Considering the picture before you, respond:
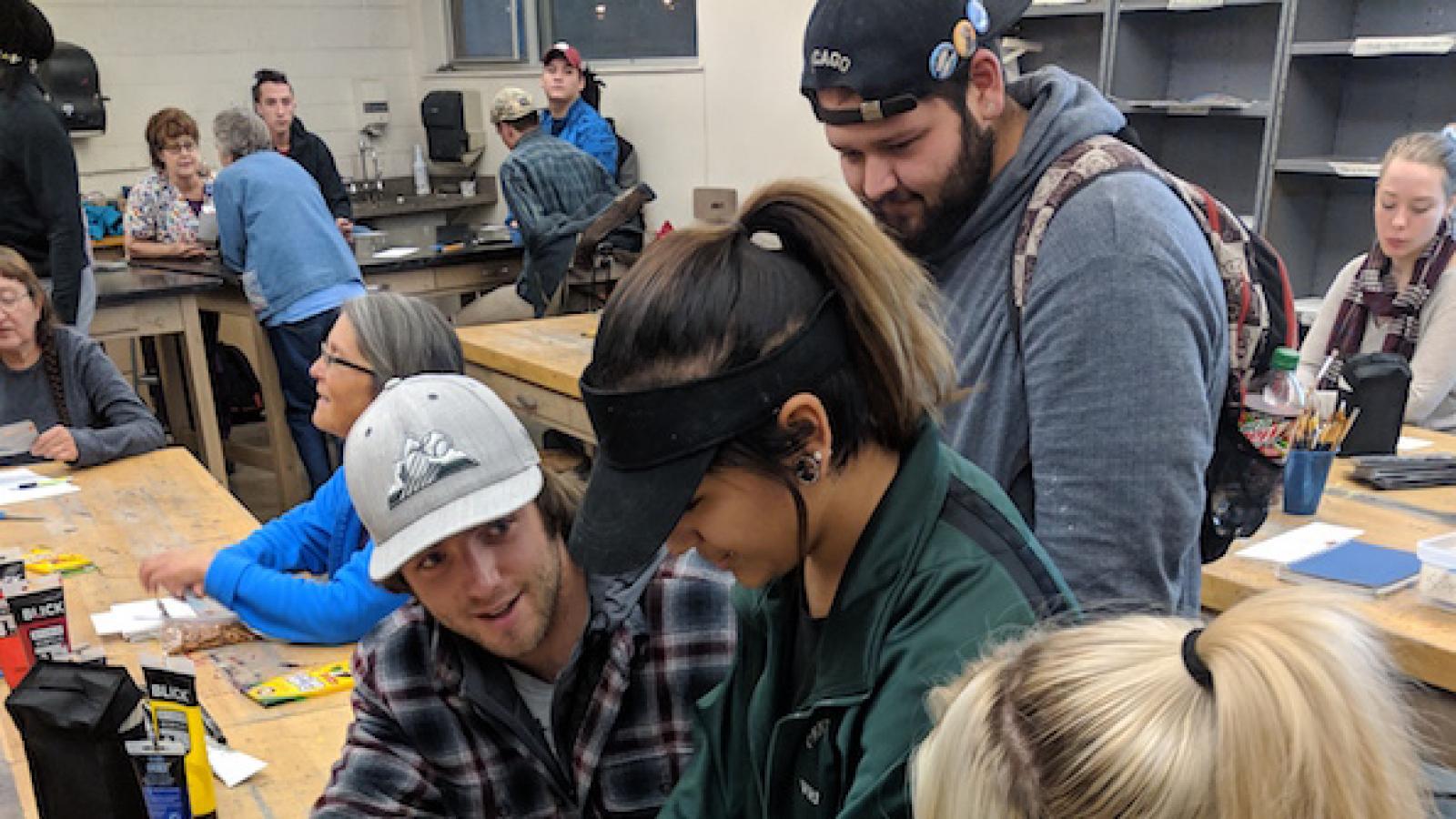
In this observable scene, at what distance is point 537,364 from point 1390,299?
2.57 metres

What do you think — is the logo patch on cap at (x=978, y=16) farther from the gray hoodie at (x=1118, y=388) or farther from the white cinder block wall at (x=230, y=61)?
the white cinder block wall at (x=230, y=61)

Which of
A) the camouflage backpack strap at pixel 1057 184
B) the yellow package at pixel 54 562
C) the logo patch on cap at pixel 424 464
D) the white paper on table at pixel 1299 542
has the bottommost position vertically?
the yellow package at pixel 54 562

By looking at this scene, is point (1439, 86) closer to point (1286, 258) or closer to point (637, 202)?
point (1286, 258)

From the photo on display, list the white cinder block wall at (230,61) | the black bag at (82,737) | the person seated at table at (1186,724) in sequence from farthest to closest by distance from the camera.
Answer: the white cinder block wall at (230,61)
the black bag at (82,737)
the person seated at table at (1186,724)

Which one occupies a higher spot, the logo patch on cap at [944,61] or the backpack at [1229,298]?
the logo patch on cap at [944,61]

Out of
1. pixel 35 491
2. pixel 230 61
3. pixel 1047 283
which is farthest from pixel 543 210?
pixel 1047 283

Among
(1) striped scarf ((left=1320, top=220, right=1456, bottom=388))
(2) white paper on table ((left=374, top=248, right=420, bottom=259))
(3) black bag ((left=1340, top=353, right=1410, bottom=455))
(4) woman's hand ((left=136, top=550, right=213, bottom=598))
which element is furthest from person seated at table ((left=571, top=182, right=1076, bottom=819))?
(2) white paper on table ((left=374, top=248, right=420, bottom=259))

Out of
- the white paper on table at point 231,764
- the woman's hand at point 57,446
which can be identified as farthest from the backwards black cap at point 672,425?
the woman's hand at point 57,446

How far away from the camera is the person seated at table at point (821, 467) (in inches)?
Result: 32.2

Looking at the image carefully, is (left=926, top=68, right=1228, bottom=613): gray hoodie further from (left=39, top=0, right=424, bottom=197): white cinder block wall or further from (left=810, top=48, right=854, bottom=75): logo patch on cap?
(left=39, top=0, right=424, bottom=197): white cinder block wall

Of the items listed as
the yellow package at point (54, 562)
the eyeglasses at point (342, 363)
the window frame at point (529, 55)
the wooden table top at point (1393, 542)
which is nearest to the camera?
the wooden table top at point (1393, 542)

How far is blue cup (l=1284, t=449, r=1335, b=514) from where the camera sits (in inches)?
93.0

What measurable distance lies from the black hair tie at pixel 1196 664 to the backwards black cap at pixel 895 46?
2.24 feet

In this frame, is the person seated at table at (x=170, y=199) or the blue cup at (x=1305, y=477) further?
the person seated at table at (x=170, y=199)
